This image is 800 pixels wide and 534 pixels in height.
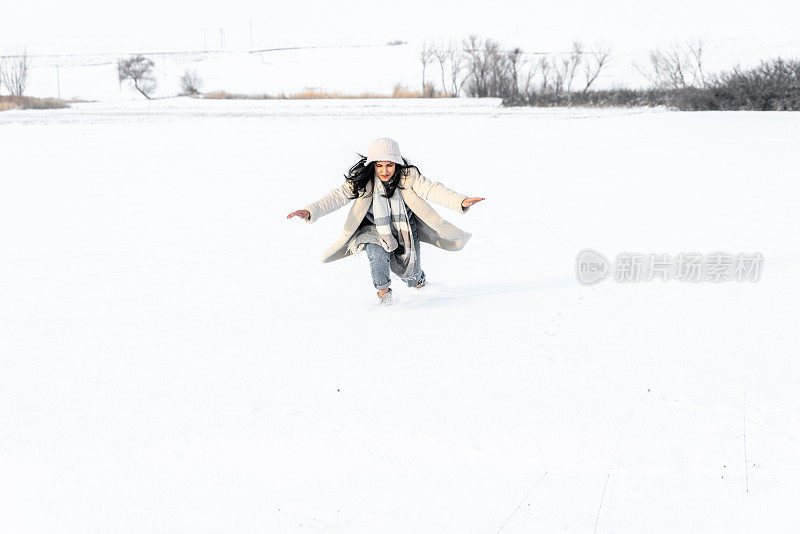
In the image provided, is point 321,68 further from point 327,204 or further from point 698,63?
point 327,204

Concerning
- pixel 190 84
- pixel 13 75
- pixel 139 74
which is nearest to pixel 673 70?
pixel 190 84

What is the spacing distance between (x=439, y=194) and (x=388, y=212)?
388 mm

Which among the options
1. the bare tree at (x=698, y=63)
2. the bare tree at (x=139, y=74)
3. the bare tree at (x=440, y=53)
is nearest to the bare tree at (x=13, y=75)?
the bare tree at (x=139, y=74)

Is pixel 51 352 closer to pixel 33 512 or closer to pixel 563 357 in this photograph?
pixel 33 512

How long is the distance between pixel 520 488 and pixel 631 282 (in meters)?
3.26

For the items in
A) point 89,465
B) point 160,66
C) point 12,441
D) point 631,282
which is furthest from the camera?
point 160,66

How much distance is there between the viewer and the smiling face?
15.3 feet

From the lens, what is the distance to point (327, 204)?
475cm

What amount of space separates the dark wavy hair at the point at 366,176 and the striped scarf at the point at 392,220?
4cm

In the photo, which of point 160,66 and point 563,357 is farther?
point 160,66

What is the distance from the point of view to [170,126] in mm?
18203

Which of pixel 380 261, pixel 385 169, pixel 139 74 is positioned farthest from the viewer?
pixel 139 74

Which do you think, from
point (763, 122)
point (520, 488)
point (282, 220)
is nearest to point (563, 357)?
point (520, 488)

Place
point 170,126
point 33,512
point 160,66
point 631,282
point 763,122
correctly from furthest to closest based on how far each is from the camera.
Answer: point 160,66 → point 170,126 → point 763,122 → point 631,282 → point 33,512
